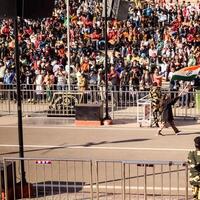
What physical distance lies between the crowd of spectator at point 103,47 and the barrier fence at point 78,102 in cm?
82

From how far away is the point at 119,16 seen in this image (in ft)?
65.5

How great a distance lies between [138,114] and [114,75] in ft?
15.4

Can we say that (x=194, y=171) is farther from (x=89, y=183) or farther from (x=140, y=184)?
(x=89, y=183)

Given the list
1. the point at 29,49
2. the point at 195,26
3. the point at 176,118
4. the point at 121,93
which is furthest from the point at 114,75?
the point at 195,26

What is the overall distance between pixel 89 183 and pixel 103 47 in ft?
63.6

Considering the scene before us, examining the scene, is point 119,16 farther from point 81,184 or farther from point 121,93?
point 81,184

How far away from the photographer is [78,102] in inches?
843

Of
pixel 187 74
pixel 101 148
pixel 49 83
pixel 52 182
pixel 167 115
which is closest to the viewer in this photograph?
pixel 52 182

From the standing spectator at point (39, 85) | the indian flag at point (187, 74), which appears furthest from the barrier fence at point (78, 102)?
the indian flag at point (187, 74)

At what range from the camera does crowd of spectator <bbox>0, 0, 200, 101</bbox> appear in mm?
25000

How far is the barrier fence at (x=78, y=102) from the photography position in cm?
2139

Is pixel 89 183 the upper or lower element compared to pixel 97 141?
lower

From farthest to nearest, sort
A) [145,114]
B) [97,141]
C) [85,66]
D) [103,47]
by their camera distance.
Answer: [103,47] → [85,66] → [145,114] → [97,141]

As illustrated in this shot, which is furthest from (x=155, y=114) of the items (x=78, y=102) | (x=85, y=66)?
(x=85, y=66)
